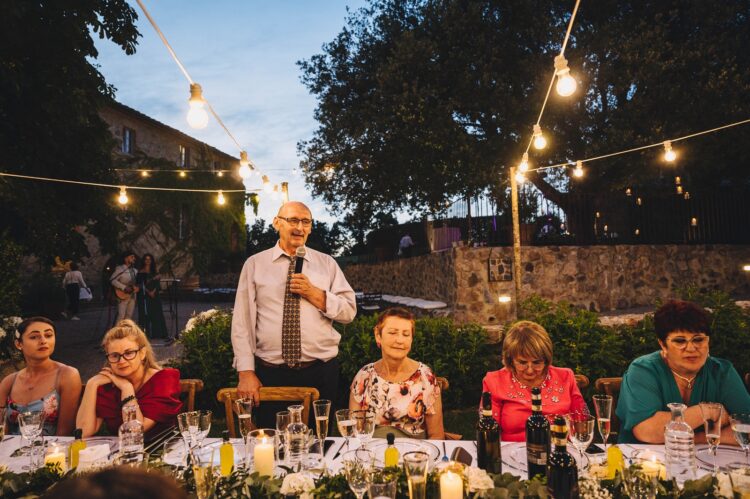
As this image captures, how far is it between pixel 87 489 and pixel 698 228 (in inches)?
556

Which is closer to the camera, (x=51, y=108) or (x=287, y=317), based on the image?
(x=287, y=317)

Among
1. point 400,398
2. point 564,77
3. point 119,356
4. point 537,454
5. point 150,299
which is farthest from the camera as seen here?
point 150,299

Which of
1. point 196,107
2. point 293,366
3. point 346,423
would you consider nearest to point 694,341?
point 346,423

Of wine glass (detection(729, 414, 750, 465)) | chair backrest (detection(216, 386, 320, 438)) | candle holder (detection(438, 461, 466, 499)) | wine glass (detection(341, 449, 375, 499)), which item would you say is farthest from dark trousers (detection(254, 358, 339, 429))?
wine glass (detection(729, 414, 750, 465))

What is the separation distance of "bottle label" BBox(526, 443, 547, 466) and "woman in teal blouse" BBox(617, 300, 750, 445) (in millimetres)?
1068

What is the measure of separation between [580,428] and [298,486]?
120cm

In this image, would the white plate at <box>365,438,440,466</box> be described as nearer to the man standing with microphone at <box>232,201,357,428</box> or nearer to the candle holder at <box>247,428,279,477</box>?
the candle holder at <box>247,428,279,477</box>

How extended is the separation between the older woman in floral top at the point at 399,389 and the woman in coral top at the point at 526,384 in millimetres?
394

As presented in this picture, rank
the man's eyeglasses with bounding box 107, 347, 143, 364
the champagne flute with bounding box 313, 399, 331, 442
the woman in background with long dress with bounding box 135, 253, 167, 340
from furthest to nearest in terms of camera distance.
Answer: the woman in background with long dress with bounding box 135, 253, 167, 340
the man's eyeglasses with bounding box 107, 347, 143, 364
the champagne flute with bounding box 313, 399, 331, 442

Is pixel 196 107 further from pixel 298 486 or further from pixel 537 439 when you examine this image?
pixel 537 439

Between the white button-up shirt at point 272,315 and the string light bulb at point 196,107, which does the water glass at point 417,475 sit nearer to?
the white button-up shirt at point 272,315

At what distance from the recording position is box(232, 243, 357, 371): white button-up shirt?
322cm

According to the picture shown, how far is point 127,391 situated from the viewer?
2.78 m

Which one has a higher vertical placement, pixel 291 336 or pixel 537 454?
pixel 291 336
